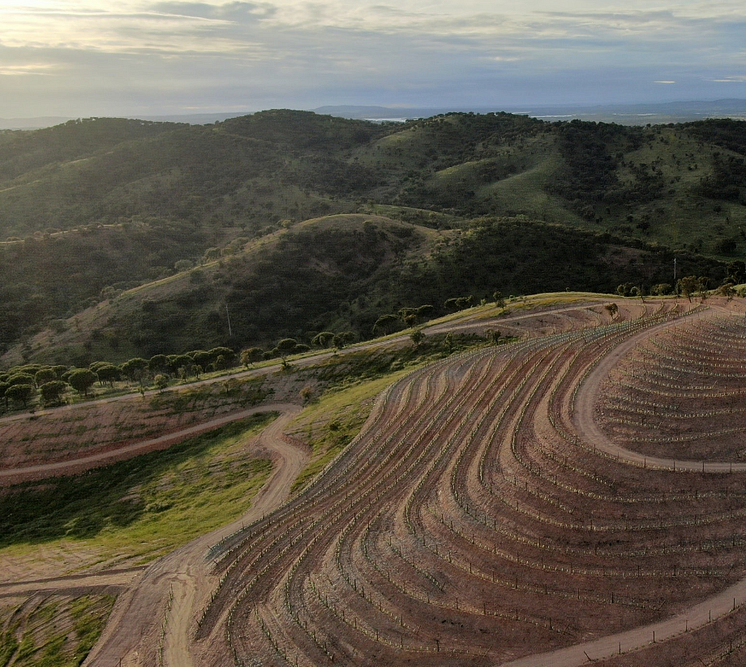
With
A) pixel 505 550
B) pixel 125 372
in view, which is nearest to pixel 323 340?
pixel 125 372

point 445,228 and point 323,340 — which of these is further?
point 445,228

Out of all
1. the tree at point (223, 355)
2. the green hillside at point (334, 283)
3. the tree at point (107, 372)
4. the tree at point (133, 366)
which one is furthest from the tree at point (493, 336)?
the tree at point (107, 372)

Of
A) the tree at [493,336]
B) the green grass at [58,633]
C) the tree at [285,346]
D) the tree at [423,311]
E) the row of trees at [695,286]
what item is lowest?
the green grass at [58,633]

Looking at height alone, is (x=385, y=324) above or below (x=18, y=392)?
above

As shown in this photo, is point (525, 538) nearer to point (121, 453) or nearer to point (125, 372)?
point (121, 453)

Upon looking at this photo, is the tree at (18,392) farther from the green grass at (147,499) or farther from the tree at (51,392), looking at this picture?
the green grass at (147,499)

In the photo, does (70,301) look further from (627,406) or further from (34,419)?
(627,406)

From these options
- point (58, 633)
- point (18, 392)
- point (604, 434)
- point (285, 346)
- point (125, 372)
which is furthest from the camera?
point (285, 346)
